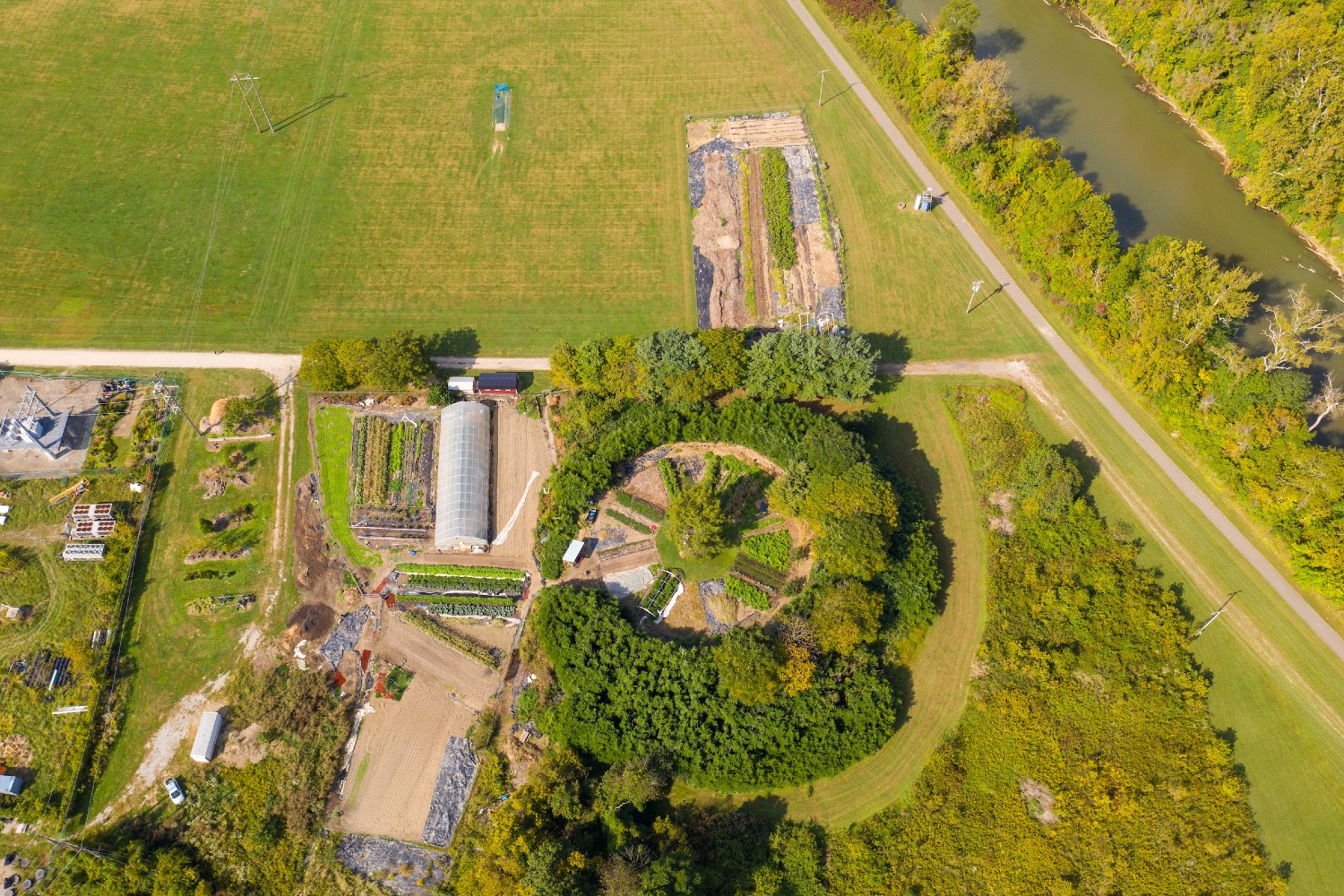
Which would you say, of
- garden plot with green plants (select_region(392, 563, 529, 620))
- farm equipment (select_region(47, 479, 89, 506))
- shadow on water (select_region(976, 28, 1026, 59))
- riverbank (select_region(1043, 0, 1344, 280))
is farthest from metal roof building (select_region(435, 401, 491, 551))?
riverbank (select_region(1043, 0, 1344, 280))

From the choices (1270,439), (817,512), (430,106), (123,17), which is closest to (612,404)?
(817,512)

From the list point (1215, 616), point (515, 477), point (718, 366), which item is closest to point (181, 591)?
point (515, 477)

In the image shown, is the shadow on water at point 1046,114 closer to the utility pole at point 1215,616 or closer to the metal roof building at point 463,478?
the utility pole at point 1215,616

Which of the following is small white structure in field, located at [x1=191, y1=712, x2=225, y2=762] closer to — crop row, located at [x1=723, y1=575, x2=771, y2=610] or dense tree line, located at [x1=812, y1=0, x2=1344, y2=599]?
crop row, located at [x1=723, y1=575, x2=771, y2=610]

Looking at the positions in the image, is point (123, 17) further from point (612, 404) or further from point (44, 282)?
point (612, 404)

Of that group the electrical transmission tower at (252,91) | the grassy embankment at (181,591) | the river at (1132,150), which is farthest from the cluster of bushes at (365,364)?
the river at (1132,150)

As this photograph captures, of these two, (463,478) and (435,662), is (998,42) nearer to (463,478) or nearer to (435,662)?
(463,478)
